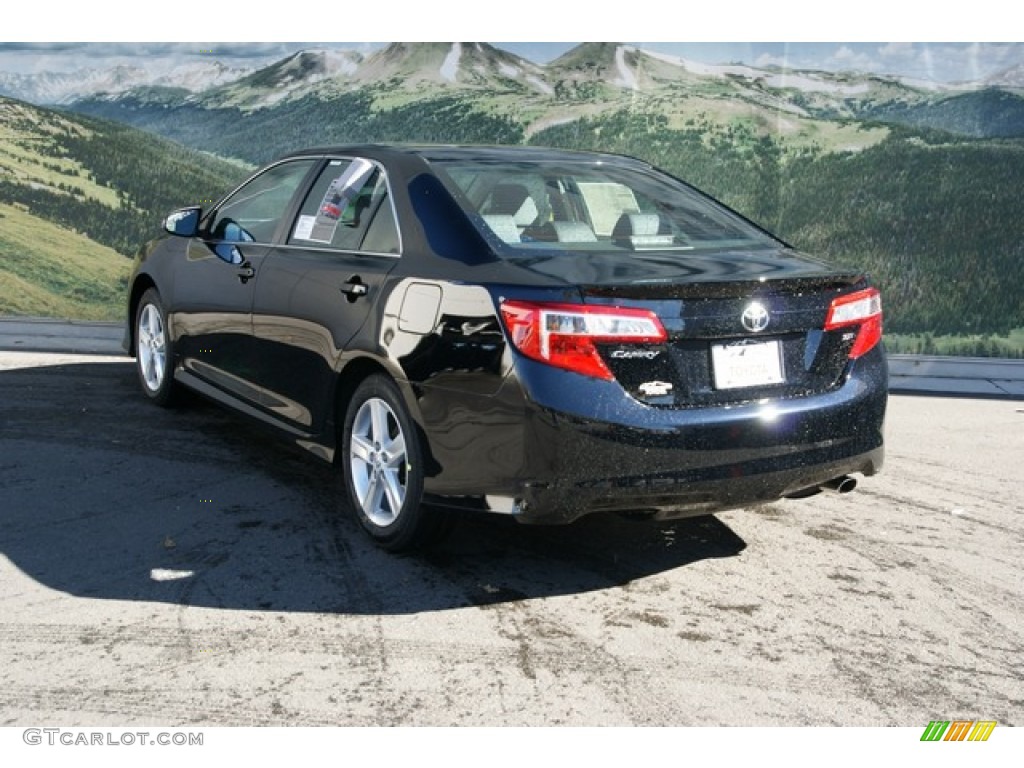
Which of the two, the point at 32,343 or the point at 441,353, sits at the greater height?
the point at 441,353

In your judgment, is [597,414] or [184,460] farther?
[184,460]

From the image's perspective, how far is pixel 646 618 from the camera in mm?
4301

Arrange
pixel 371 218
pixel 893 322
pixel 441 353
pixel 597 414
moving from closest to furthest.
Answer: pixel 597 414, pixel 441 353, pixel 371 218, pixel 893 322

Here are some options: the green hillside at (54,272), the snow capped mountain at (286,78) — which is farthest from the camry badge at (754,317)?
the snow capped mountain at (286,78)

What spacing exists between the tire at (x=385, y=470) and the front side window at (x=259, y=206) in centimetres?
133

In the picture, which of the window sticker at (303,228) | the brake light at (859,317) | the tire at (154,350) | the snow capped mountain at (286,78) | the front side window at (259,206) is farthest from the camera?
the snow capped mountain at (286,78)

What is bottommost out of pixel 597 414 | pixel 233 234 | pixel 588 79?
pixel 597 414

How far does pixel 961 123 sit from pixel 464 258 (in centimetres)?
868

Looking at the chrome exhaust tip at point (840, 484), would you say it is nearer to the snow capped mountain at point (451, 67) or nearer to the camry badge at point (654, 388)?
the camry badge at point (654, 388)

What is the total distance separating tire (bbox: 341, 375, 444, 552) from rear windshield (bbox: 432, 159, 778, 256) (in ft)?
2.47

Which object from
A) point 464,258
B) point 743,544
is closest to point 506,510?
point 464,258

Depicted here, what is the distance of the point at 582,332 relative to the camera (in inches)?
161

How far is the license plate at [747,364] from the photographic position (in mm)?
4254
